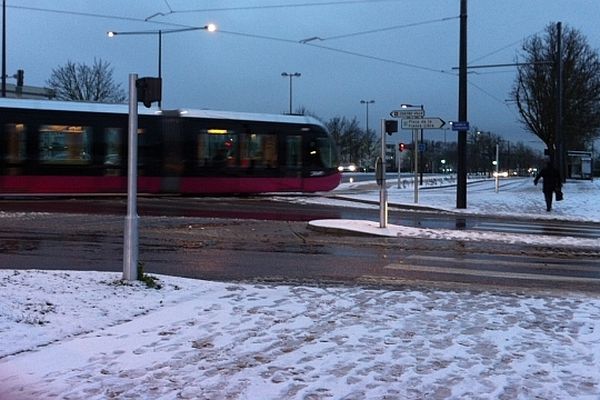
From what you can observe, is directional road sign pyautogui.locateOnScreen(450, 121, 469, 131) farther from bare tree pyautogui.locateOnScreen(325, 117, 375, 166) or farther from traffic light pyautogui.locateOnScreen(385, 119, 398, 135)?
bare tree pyautogui.locateOnScreen(325, 117, 375, 166)

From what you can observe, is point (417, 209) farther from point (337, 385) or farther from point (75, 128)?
point (337, 385)

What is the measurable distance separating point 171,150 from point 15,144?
5.46 m

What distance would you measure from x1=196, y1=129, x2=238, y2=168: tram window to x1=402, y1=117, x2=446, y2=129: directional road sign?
22.9 ft

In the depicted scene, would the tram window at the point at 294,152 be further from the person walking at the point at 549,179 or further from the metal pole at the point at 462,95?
the person walking at the point at 549,179

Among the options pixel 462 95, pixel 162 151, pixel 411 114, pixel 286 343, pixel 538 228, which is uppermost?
pixel 462 95

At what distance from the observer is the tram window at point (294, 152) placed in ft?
88.0

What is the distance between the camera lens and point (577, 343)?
586 centimetres

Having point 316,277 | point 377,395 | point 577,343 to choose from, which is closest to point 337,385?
point 377,395

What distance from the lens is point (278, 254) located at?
39.5ft

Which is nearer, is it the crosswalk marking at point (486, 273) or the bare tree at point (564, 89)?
the crosswalk marking at point (486, 273)

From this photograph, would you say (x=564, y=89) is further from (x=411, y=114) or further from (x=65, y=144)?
(x=65, y=144)

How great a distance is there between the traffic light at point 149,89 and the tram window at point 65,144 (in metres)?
16.1

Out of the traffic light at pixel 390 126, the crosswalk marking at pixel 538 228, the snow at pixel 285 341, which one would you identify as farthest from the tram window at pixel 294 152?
the snow at pixel 285 341

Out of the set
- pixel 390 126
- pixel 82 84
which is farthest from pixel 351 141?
pixel 390 126
